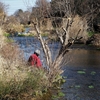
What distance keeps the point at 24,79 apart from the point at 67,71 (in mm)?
9635

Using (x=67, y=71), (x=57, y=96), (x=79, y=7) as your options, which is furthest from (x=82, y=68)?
(x=79, y=7)

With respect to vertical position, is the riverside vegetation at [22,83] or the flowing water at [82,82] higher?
the riverside vegetation at [22,83]

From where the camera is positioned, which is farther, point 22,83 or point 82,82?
point 82,82

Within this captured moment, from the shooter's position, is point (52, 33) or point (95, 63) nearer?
point (95, 63)

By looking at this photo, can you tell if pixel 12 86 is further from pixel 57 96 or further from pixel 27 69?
pixel 57 96

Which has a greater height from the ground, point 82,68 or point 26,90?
point 26,90

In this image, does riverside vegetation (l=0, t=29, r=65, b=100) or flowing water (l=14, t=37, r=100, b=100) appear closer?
riverside vegetation (l=0, t=29, r=65, b=100)

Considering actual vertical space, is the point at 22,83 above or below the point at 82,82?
above

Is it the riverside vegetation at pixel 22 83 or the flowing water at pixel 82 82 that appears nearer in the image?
the riverside vegetation at pixel 22 83

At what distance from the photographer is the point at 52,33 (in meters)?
45.2

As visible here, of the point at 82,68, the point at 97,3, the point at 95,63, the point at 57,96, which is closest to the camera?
the point at 57,96

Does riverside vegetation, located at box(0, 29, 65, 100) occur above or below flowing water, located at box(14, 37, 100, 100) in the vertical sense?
above

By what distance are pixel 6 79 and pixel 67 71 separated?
10136mm

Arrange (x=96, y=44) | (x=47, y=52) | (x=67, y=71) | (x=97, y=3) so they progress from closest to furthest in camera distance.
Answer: (x=47, y=52), (x=67, y=71), (x=96, y=44), (x=97, y=3)
